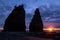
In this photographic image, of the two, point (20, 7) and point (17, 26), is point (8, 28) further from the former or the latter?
point (20, 7)

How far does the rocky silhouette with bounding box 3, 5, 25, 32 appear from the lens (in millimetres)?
51062

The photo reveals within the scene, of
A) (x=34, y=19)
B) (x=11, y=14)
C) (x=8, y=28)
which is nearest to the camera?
(x=8, y=28)

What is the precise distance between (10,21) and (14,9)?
16.4ft

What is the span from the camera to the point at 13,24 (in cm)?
5238

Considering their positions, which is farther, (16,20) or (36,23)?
(36,23)

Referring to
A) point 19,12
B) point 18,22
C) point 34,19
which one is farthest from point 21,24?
point 34,19

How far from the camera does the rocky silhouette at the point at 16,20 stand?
51062 mm

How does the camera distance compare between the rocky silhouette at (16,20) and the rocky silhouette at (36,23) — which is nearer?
the rocky silhouette at (16,20)

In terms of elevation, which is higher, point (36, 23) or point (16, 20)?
point (16, 20)

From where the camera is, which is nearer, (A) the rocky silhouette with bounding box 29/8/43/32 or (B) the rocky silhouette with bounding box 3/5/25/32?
(B) the rocky silhouette with bounding box 3/5/25/32

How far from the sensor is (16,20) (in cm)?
5266

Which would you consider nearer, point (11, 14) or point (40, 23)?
point (11, 14)

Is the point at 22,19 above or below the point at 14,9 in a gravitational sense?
below

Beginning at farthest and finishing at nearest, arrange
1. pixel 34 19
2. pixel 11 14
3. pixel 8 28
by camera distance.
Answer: pixel 34 19, pixel 11 14, pixel 8 28
